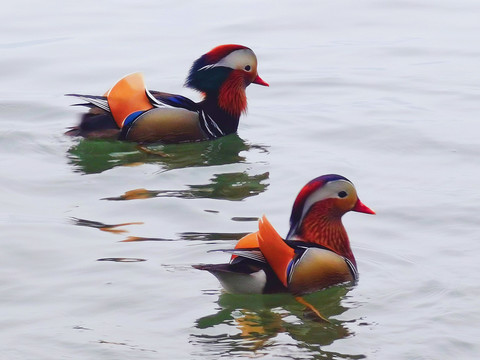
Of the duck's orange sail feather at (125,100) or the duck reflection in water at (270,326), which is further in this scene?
the duck's orange sail feather at (125,100)

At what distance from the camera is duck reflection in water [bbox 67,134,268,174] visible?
1009cm

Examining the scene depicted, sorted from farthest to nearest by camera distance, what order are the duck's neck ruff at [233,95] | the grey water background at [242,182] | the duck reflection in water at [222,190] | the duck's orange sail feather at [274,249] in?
the duck's neck ruff at [233,95] < the duck reflection in water at [222,190] < the duck's orange sail feather at [274,249] < the grey water background at [242,182]

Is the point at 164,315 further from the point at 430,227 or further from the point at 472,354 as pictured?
the point at 430,227

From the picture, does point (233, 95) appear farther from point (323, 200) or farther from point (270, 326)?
point (270, 326)

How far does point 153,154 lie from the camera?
33.9 ft

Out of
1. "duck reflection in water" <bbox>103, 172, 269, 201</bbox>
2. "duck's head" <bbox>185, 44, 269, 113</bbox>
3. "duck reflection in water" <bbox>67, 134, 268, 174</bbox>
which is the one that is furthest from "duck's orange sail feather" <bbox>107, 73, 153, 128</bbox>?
"duck reflection in water" <bbox>103, 172, 269, 201</bbox>

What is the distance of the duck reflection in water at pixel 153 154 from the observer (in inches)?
397

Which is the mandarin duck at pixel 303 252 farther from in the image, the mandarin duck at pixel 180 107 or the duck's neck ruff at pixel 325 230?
the mandarin duck at pixel 180 107

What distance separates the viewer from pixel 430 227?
8719mm

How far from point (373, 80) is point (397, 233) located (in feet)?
16.0

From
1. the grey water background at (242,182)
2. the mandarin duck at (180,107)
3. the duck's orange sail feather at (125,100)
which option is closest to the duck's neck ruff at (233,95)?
the mandarin duck at (180,107)

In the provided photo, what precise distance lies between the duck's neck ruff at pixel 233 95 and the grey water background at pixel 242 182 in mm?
282

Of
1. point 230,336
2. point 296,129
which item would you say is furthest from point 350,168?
point 230,336

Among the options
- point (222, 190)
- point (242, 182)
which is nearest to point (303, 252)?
point (222, 190)
